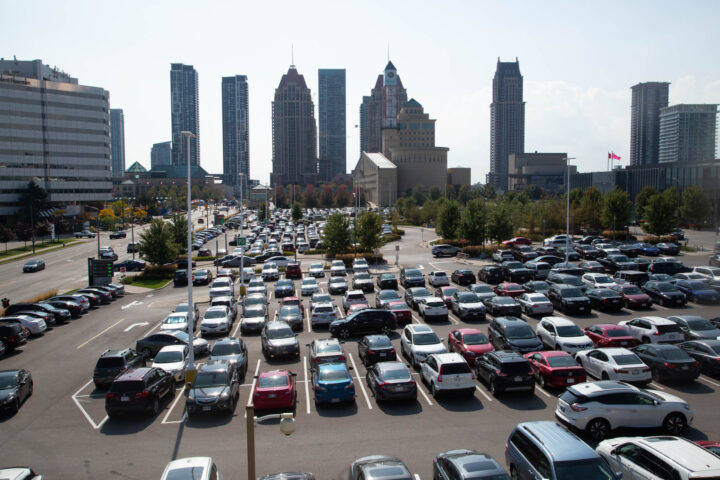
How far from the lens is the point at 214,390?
16859 mm

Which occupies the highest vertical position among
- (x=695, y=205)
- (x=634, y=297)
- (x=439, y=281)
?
(x=695, y=205)

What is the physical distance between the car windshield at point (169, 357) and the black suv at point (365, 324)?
7492mm

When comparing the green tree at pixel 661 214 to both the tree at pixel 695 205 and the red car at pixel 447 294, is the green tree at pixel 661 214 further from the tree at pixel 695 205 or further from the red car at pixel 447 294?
the red car at pixel 447 294

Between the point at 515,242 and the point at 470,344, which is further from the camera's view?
the point at 515,242

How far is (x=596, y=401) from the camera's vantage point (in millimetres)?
13914

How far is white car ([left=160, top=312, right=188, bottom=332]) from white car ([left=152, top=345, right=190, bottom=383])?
6.26 m

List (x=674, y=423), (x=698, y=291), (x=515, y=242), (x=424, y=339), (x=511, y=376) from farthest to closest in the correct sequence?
1. (x=515, y=242)
2. (x=698, y=291)
3. (x=424, y=339)
4. (x=511, y=376)
5. (x=674, y=423)

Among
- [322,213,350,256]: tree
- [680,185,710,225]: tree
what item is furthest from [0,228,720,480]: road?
[680,185,710,225]: tree

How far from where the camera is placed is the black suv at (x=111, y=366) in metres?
20.0

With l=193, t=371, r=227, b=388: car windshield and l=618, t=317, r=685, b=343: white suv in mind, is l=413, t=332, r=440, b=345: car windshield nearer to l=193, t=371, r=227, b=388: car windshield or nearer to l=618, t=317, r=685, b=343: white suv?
l=193, t=371, r=227, b=388: car windshield

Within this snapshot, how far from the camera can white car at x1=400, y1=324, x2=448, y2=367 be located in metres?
20.6

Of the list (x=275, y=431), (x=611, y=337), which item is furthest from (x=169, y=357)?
(x=611, y=337)

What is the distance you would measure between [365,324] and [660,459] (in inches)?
680

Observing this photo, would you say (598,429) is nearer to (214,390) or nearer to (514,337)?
(514,337)
